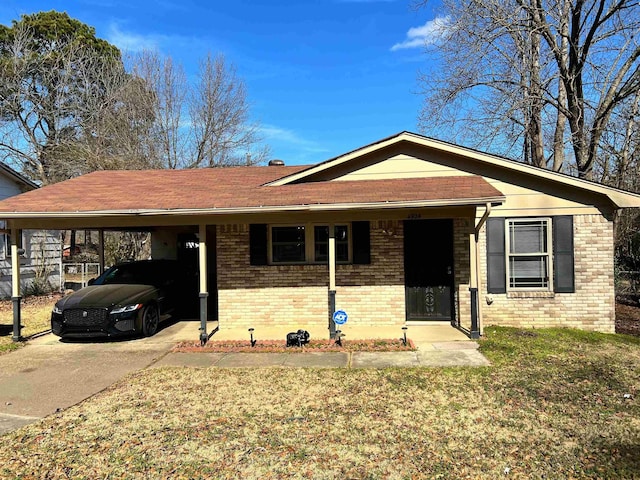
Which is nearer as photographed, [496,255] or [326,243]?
[496,255]

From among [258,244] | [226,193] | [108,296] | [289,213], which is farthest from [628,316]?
[108,296]

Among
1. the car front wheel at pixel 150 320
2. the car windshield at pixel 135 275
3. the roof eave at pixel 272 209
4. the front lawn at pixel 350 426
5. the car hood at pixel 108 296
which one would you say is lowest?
the front lawn at pixel 350 426

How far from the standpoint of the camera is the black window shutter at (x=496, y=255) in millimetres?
8648

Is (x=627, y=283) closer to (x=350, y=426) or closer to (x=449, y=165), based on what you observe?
(x=449, y=165)

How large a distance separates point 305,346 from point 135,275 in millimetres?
4308

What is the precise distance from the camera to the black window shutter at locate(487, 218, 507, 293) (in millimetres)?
8648

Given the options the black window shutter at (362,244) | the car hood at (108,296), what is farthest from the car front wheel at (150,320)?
the black window shutter at (362,244)

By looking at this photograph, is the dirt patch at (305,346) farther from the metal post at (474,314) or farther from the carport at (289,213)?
the metal post at (474,314)

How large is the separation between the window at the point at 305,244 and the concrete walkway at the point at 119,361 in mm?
1596

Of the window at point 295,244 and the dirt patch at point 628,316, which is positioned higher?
the window at point 295,244

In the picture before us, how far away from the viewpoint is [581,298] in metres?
8.55

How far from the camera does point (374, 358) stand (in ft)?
22.1

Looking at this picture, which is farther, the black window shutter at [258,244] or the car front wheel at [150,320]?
the black window shutter at [258,244]

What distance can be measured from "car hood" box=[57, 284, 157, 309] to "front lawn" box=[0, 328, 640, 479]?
2385mm
